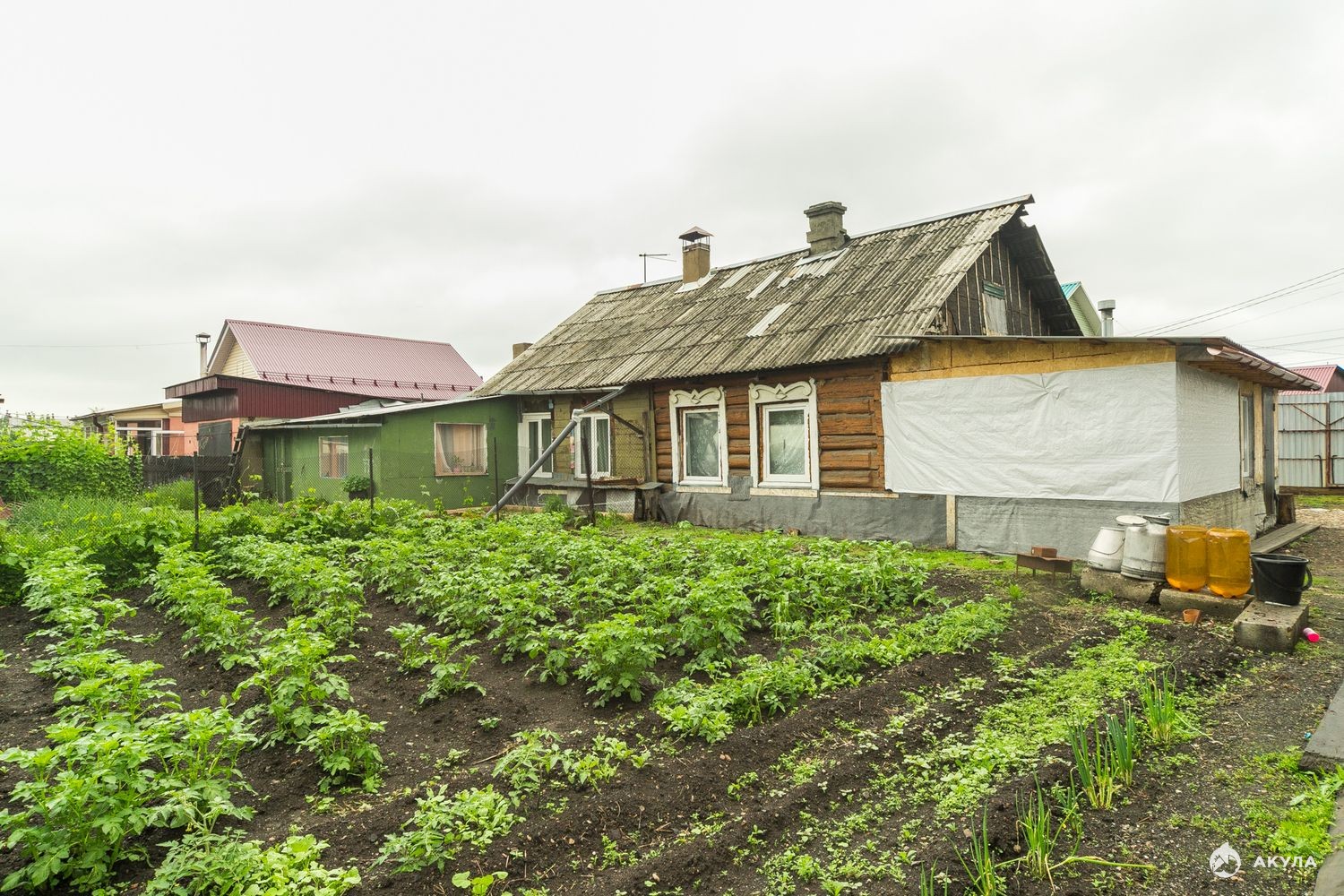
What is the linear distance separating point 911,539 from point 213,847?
1034cm

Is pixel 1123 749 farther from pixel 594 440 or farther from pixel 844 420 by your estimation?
pixel 594 440

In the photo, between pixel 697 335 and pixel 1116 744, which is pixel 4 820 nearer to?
pixel 1116 744

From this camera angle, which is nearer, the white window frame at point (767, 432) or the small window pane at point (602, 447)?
the white window frame at point (767, 432)

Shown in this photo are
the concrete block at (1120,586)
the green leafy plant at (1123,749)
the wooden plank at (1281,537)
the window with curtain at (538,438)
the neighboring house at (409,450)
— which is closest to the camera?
the green leafy plant at (1123,749)

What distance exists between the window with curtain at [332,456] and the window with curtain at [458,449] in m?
2.19

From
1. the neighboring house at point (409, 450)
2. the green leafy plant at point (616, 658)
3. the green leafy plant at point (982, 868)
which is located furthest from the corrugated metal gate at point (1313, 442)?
the green leafy plant at point (982, 868)

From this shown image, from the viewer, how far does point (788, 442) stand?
13445mm

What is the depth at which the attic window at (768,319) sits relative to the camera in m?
14.5

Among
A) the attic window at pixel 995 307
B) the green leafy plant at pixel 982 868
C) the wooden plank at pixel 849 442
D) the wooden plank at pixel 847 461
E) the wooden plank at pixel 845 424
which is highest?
the attic window at pixel 995 307

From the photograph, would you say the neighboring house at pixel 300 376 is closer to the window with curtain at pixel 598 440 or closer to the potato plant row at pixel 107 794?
the window with curtain at pixel 598 440

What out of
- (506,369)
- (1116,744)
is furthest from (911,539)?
(506,369)

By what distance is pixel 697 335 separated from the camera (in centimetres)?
1597

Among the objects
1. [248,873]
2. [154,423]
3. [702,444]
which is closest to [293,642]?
[248,873]

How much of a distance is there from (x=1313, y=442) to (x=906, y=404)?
1689 cm
